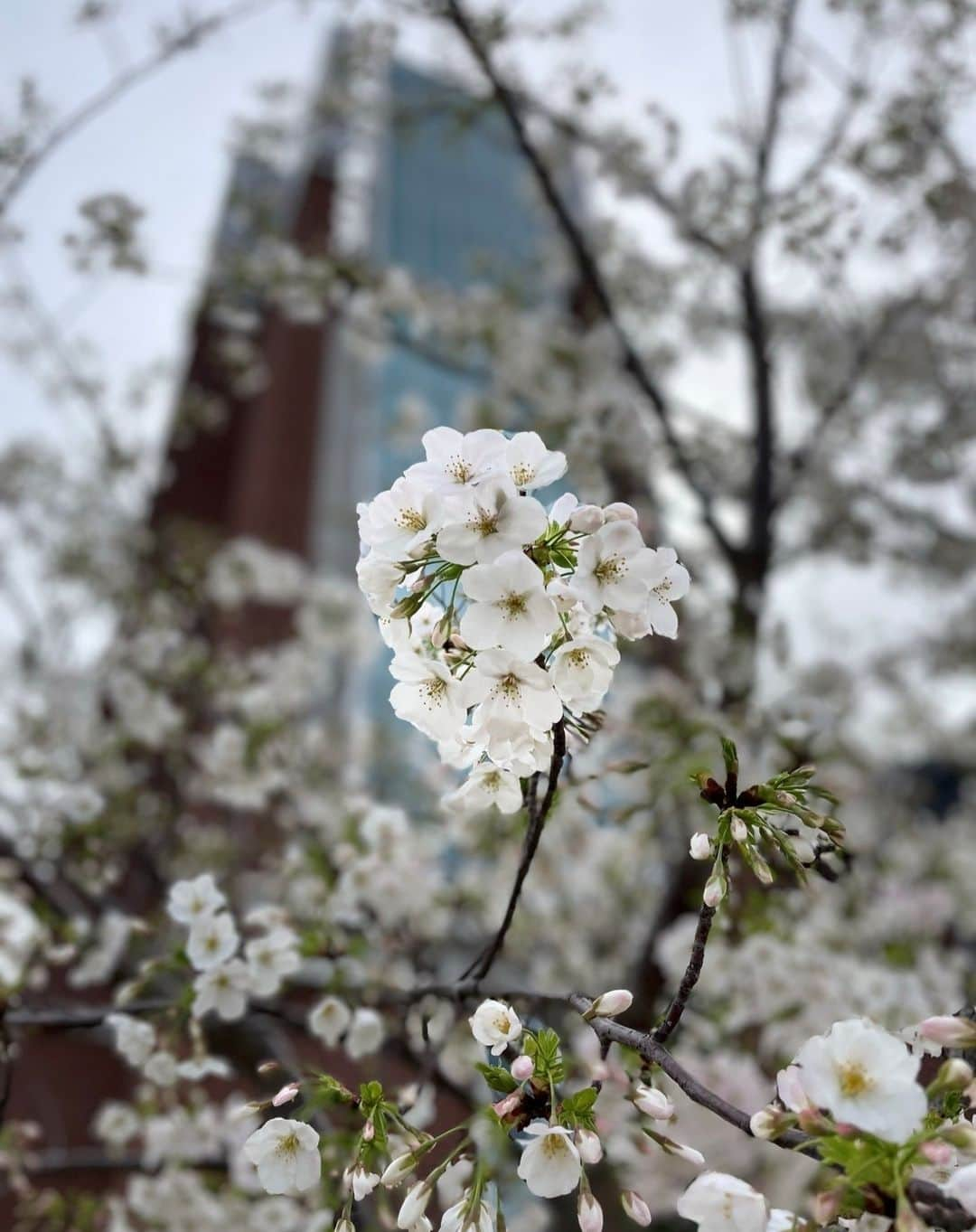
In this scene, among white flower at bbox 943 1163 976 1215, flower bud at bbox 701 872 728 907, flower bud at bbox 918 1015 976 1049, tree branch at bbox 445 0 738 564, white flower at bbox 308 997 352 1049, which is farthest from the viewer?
tree branch at bbox 445 0 738 564

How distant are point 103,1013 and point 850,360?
4853mm

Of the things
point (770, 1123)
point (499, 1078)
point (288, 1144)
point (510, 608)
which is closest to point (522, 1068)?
point (499, 1078)

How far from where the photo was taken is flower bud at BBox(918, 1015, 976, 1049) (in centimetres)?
95

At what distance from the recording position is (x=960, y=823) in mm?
8211

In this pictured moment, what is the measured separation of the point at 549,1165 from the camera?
108cm

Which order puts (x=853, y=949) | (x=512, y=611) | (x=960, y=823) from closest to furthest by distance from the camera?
(x=512, y=611)
(x=853, y=949)
(x=960, y=823)

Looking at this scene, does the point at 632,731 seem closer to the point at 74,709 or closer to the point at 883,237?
the point at 883,237

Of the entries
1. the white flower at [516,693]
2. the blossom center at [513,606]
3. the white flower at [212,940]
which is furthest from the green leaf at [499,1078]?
the white flower at [212,940]

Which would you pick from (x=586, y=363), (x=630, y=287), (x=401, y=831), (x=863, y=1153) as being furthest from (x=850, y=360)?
(x=863, y=1153)

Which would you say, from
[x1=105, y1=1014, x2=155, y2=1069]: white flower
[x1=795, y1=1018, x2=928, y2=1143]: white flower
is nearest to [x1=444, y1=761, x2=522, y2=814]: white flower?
[x1=795, y1=1018, x2=928, y2=1143]: white flower

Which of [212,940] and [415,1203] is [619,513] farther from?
[212,940]

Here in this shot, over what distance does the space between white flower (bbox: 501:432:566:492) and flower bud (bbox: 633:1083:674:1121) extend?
699 mm

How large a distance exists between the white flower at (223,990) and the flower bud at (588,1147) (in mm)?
900

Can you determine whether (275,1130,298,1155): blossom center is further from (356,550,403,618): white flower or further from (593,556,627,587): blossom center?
(593,556,627,587): blossom center
